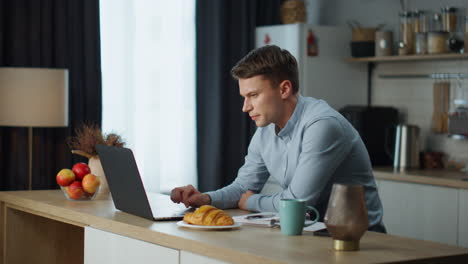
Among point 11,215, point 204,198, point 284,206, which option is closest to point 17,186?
point 11,215

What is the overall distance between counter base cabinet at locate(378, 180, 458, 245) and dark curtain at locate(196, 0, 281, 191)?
1290mm

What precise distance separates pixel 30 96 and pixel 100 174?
1066mm

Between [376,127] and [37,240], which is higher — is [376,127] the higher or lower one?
the higher one

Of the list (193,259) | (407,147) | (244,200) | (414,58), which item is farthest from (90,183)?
(414,58)

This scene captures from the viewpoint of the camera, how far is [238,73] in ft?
8.59

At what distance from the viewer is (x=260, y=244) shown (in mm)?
1882

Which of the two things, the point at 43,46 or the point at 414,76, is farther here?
the point at 414,76

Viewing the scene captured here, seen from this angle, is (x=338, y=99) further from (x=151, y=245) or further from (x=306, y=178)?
(x=151, y=245)

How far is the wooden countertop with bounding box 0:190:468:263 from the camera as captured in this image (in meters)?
1.74

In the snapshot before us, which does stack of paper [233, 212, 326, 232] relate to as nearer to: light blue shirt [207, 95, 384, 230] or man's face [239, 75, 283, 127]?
light blue shirt [207, 95, 384, 230]

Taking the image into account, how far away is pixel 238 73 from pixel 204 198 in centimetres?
48

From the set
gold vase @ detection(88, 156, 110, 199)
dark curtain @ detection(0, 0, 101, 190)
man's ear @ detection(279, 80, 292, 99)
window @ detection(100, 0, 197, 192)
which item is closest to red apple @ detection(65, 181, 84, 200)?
gold vase @ detection(88, 156, 110, 199)

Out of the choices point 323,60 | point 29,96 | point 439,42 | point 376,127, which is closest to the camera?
point 29,96

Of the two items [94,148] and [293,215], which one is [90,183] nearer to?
[94,148]
